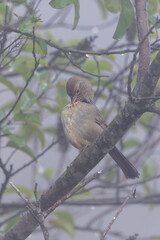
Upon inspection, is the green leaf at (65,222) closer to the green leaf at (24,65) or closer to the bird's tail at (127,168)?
the bird's tail at (127,168)

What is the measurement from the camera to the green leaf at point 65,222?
153 inches

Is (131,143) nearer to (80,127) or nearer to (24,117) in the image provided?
(80,127)

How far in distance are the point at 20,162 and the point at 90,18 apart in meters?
1.91

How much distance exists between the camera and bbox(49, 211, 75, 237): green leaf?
3.88 meters

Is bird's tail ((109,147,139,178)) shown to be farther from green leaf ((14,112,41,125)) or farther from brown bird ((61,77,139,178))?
green leaf ((14,112,41,125))

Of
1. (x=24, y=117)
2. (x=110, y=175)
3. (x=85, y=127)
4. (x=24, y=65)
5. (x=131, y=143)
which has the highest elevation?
(x=24, y=65)

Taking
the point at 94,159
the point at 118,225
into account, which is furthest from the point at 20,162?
the point at 94,159

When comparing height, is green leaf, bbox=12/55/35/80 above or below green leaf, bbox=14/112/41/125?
above

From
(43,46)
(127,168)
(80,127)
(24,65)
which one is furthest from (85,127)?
(43,46)

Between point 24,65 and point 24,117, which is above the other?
point 24,65

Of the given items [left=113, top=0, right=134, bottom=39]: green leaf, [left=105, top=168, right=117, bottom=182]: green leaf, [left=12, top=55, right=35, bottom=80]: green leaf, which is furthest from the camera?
[left=105, top=168, right=117, bottom=182]: green leaf

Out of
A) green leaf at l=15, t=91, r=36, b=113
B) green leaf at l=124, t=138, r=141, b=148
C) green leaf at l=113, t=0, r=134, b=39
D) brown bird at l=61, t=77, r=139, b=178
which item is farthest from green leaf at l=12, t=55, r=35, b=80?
green leaf at l=124, t=138, r=141, b=148

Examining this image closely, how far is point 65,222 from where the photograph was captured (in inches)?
154

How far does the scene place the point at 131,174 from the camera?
3.27 meters
